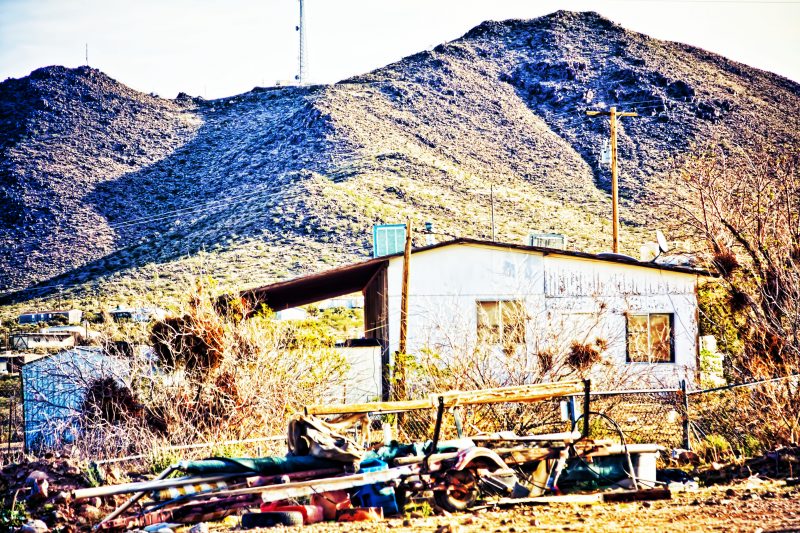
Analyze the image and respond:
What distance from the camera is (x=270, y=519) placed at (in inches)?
366

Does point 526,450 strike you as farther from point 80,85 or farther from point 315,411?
point 80,85

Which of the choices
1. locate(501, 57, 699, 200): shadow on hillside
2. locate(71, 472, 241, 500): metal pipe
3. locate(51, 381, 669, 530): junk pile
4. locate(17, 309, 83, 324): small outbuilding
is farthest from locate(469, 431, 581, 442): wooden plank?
locate(501, 57, 699, 200): shadow on hillside

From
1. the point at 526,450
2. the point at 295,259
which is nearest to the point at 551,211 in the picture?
the point at 295,259

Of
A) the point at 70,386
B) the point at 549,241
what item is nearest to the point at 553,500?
the point at 70,386

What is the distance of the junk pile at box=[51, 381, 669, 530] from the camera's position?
9625 millimetres

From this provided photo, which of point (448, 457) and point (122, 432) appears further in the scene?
point (122, 432)

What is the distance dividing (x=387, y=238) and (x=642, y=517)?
67.7 ft

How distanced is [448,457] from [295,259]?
37244 millimetres

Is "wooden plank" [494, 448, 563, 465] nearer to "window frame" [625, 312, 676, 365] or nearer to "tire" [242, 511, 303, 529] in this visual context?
"tire" [242, 511, 303, 529]

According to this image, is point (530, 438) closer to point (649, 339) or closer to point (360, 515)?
point (360, 515)

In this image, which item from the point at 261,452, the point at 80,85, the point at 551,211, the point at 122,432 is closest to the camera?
the point at 261,452

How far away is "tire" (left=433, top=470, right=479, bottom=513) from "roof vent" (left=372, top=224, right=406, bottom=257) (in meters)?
19.0

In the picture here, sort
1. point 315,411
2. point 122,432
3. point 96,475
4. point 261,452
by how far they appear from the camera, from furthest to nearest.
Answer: point 122,432, point 261,452, point 96,475, point 315,411

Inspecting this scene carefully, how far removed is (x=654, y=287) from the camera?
23.1 metres
